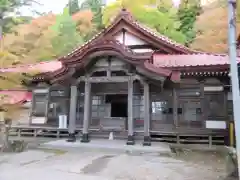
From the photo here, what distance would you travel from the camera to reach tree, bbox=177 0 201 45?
28.0m

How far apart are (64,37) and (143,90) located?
1771 cm

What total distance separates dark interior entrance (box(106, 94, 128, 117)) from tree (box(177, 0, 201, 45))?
52.4 ft

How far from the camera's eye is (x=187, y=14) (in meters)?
29.1

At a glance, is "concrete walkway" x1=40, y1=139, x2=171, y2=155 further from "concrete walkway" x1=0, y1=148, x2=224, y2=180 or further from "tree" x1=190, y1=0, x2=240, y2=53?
"tree" x1=190, y1=0, x2=240, y2=53

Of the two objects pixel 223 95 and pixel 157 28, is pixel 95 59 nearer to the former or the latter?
pixel 223 95

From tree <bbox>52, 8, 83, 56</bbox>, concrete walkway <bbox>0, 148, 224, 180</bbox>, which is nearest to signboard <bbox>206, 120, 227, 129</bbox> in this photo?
concrete walkway <bbox>0, 148, 224, 180</bbox>

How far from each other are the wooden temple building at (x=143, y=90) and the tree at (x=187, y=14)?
16180 millimetres

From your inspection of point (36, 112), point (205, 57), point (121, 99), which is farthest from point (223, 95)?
point (36, 112)

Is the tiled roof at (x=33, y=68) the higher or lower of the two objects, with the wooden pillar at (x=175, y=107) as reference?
higher

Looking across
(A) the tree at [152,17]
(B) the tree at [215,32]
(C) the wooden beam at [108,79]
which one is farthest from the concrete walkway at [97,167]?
(A) the tree at [152,17]

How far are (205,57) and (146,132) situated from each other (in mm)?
5513

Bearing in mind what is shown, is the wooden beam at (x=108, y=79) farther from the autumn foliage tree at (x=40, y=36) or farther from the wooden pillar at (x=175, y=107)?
the autumn foliage tree at (x=40, y=36)

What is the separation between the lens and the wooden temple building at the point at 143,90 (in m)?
9.98

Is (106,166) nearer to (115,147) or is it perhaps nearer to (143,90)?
(115,147)
